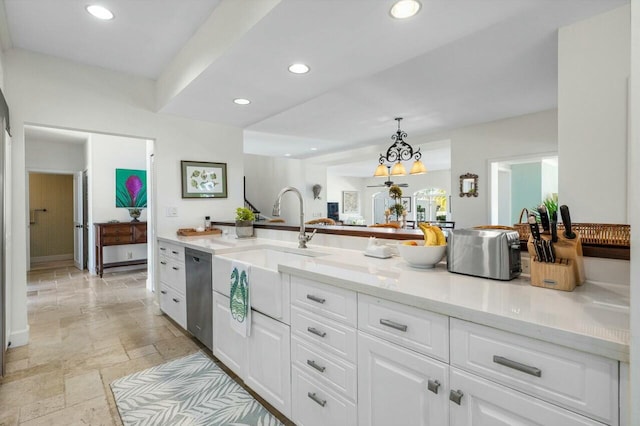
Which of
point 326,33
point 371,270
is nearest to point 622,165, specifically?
point 371,270

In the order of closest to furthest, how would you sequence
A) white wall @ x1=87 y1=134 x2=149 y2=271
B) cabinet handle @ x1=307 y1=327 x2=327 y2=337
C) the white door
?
cabinet handle @ x1=307 y1=327 x2=327 y2=337, white wall @ x1=87 y1=134 x2=149 y2=271, the white door

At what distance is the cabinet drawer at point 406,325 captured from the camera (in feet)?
3.41

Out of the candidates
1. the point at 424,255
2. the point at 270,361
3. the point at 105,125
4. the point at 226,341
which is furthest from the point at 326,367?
the point at 105,125

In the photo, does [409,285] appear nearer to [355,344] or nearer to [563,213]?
[355,344]

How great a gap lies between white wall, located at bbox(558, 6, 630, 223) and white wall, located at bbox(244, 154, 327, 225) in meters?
6.43

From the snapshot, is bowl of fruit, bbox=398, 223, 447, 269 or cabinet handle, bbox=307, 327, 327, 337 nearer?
cabinet handle, bbox=307, 327, 327, 337

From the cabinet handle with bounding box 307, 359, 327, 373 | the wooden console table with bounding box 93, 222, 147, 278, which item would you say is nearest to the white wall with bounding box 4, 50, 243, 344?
the wooden console table with bounding box 93, 222, 147, 278

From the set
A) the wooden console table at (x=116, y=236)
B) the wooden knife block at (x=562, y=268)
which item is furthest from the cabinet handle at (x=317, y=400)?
the wooden console table at (x=116, y=236)

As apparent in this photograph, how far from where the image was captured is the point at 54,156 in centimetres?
633

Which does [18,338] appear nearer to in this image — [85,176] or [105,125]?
[105,125]

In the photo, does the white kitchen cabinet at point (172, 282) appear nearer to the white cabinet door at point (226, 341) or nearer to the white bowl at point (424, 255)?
A: the white cabinet door at point (226, 341)

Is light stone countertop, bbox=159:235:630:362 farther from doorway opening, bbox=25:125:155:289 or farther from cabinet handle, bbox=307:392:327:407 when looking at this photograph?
doorway opening, bbox=25:125:155:289

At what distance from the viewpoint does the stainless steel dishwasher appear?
94.5 inches

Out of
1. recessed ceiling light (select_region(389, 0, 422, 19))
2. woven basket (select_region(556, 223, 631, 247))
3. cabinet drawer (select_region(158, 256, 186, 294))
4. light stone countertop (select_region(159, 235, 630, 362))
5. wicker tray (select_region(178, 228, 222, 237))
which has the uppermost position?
recessed ceiling light (select_region(389, 0, 422, 19))
